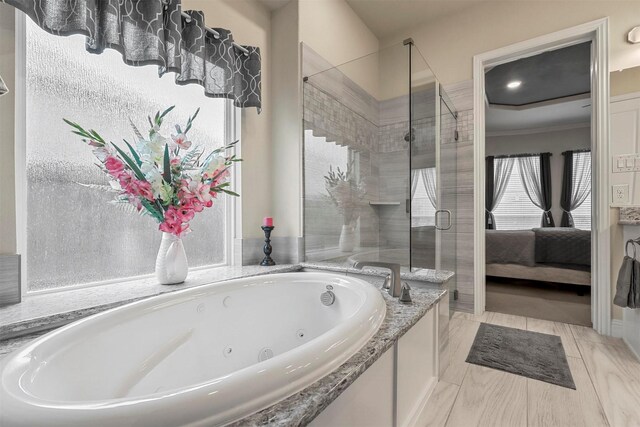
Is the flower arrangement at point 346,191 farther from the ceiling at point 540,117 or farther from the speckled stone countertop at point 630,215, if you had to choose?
the ceiling at point 540,117

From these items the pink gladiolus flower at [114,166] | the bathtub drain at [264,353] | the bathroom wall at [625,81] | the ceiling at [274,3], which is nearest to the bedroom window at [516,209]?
the bathroom wall at [625,81]

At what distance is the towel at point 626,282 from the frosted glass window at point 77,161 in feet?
9.39

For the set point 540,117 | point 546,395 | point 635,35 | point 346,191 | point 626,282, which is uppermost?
point 540,117

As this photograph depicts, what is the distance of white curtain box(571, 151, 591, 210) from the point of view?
216 inches

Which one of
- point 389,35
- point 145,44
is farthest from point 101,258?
point 389,35

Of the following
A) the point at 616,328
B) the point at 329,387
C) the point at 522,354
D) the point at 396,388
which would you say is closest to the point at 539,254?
the point at 616,328

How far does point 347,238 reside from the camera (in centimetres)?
233

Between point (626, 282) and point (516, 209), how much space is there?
4.62m

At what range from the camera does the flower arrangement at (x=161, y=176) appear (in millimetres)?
1362

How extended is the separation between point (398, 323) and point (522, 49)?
8.56ft

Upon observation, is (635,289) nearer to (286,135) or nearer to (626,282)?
(626,282)

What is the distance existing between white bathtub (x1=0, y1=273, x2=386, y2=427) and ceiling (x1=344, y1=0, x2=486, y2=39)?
2.48m

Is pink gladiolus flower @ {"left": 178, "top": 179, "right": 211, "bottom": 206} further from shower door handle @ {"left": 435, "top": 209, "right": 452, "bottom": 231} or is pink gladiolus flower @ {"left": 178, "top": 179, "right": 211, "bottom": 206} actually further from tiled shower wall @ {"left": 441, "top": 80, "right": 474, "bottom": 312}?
tiled shower wall @ {"left": 441, "top": 80, "right": 474, "bottom": 312}

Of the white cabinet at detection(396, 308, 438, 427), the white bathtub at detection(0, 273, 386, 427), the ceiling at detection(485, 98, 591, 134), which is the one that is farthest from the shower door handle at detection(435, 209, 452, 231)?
the ceiling at detection(485, 98, 591, 134)
